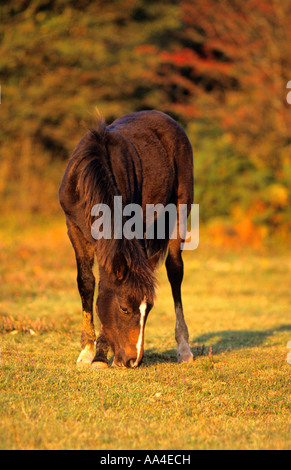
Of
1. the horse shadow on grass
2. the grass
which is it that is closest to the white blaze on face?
the grass

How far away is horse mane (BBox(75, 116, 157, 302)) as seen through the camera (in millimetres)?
4805

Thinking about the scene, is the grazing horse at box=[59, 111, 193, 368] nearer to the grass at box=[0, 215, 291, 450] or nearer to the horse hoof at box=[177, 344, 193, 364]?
the horse hoof at box=[177, 344, 193, 364]

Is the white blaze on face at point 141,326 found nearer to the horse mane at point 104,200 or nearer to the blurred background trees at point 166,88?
the horse mane at point 104,200

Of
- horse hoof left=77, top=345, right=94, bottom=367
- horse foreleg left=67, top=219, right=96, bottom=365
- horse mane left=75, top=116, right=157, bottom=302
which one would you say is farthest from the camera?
horse foreleg left=67, top=219, right=96, bottom=365

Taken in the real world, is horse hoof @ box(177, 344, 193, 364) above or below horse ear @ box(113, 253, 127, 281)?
below

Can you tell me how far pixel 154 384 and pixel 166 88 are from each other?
58.4 feet

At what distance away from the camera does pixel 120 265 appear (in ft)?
15.9

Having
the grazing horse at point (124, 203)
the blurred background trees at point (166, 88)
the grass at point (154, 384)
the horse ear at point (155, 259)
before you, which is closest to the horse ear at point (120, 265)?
the grazing horse at point (124, 203)

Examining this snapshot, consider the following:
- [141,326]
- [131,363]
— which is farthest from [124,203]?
[131,363]

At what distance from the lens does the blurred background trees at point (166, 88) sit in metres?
16.3

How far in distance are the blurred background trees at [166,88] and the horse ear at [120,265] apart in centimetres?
1095

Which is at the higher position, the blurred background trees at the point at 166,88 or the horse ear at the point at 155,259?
the horse ear at the point at 155,259

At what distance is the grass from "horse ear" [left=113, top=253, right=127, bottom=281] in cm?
75

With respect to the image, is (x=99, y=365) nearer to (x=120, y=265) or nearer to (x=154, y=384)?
(x=154, y=384)
